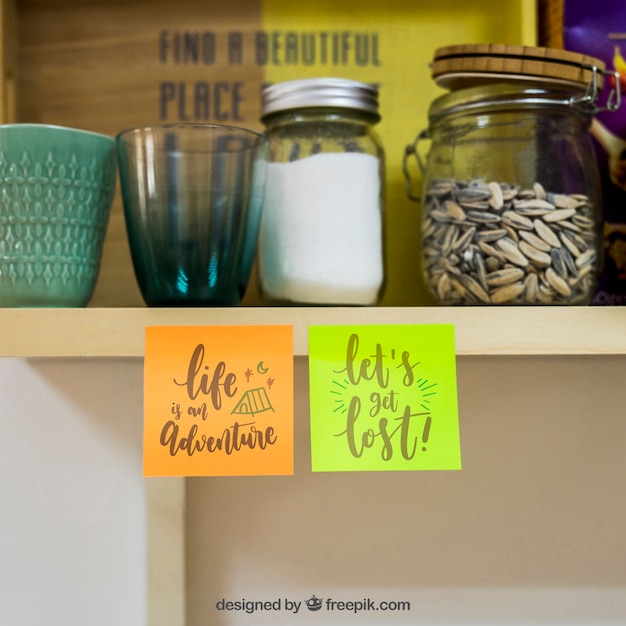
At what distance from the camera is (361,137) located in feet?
1.72

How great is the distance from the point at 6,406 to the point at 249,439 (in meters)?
0.33

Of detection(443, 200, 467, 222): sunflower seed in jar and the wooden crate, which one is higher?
the wooden crate

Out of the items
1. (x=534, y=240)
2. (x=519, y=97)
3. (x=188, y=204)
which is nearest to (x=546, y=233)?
(x=534, y=240)

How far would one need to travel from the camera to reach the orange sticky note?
448mm

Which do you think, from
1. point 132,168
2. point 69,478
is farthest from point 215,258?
point 69,478

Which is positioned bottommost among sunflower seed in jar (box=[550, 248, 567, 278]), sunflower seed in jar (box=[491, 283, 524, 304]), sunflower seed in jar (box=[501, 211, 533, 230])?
sunflower seed in jar (box=[491, 283, 524, 304])

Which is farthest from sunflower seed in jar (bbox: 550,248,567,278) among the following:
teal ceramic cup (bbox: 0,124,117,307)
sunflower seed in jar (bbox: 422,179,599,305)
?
teal ceramic cup (bbox: 0,124,117,307)

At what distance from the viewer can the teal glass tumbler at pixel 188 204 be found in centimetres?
46

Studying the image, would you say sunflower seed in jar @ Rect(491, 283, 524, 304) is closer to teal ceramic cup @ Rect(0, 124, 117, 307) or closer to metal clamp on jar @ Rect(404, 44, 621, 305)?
metal clamp on jar @ Rect(404, 44, 621, 305)

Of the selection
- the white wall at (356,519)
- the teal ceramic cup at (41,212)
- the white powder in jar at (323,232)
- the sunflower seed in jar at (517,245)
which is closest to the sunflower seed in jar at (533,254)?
the sunflower seed in jar at (517,245)

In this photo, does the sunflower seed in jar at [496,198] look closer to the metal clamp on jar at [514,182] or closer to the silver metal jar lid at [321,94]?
the metal clamp on jar at [514,182]

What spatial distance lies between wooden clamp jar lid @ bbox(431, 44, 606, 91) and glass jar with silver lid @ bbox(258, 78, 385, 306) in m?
0.07

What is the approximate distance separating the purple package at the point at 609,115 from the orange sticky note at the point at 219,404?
0.94ft

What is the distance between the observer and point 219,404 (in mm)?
454
